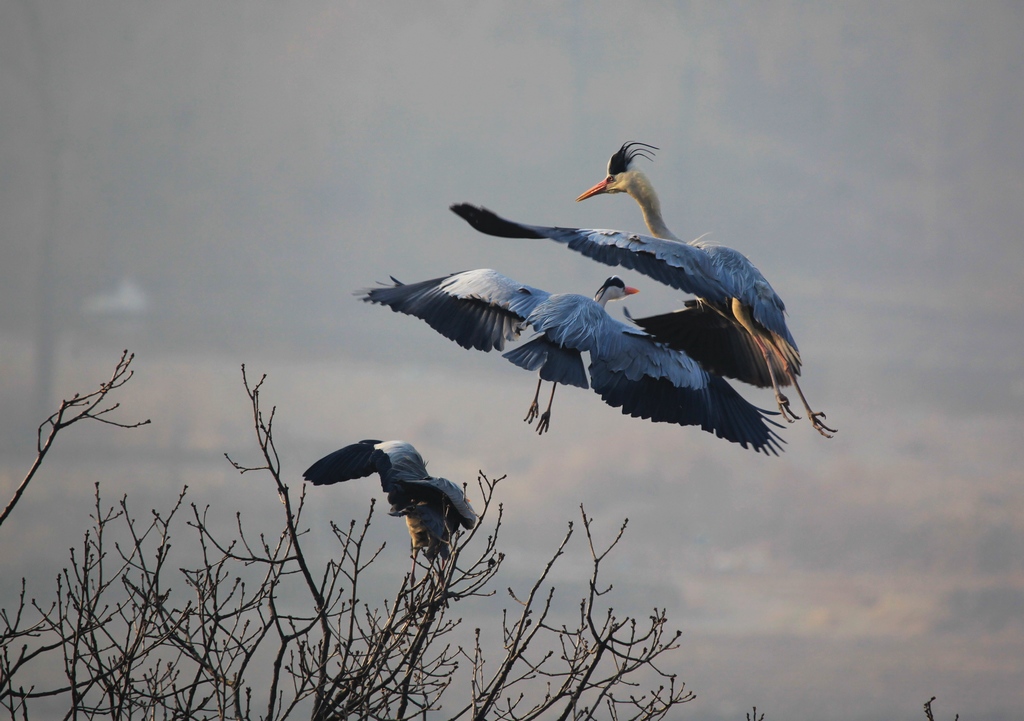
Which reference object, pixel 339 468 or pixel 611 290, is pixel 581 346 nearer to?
pixel 339 468

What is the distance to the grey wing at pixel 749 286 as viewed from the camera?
448 inches

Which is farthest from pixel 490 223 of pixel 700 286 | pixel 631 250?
pixel 700 286

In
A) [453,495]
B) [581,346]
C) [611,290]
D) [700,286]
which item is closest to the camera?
[453,495]

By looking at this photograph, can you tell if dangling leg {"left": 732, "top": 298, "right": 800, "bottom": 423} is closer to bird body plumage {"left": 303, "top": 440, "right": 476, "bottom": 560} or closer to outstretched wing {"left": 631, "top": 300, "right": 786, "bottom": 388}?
outstretched wing {"left": 631, "top": 300, "right": 786, "bottom": 388}

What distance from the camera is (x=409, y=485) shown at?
9898mm

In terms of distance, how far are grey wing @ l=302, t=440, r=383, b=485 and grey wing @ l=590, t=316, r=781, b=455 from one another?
3023 mm

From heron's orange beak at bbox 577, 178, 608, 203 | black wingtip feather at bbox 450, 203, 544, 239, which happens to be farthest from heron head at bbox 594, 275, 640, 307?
black wingtip feather at bbox 450, 203, 544, 239

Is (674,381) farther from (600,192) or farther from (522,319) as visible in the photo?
(600,192)

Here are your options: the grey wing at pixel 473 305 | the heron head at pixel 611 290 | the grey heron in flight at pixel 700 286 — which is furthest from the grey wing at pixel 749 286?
the heron head at pixel 611 290

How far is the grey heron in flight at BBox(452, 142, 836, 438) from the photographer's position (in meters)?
10.2

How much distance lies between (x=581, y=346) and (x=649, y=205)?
2.52 m

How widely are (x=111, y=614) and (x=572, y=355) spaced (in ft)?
18.6

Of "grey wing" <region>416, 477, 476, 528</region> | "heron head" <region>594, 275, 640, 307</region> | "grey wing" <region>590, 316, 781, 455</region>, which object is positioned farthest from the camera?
"heron head" <region>594, 275, 640, 307</region>

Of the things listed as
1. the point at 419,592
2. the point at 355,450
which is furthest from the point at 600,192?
the point at 419,592
